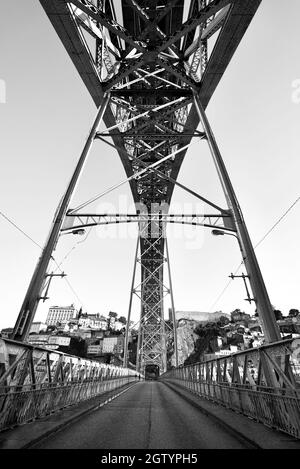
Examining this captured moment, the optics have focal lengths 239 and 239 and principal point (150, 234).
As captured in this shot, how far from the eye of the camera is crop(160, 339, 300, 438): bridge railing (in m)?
3.29

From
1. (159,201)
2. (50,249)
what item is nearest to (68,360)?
(50,249)

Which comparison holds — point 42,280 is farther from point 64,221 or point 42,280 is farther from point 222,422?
point 222,422

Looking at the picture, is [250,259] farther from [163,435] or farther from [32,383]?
[32,383]

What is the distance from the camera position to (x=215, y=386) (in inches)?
277

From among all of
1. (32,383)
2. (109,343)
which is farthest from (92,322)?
(32,383)

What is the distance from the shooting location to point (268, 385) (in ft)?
12.7

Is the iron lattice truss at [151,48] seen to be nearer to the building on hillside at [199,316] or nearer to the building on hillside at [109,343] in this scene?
the building on hillside at [109,343]

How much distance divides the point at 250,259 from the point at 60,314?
178m

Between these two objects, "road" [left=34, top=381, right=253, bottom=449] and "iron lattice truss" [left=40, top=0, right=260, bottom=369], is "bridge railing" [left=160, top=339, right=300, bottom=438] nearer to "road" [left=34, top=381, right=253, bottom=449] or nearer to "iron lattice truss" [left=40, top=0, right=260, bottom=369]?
"road" [left=34, top=381, right=253, bottom=449]

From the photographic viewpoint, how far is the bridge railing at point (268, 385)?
10.8ft

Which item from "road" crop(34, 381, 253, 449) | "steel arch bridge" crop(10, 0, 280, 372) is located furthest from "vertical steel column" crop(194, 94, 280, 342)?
"road" crop(34, 381, 253, 449)

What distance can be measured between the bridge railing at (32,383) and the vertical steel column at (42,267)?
1.16 metres

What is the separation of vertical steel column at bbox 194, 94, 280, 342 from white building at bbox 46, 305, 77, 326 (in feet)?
558

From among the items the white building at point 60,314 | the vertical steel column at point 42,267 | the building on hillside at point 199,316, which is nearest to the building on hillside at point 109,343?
the building on hillside at point 199,316
